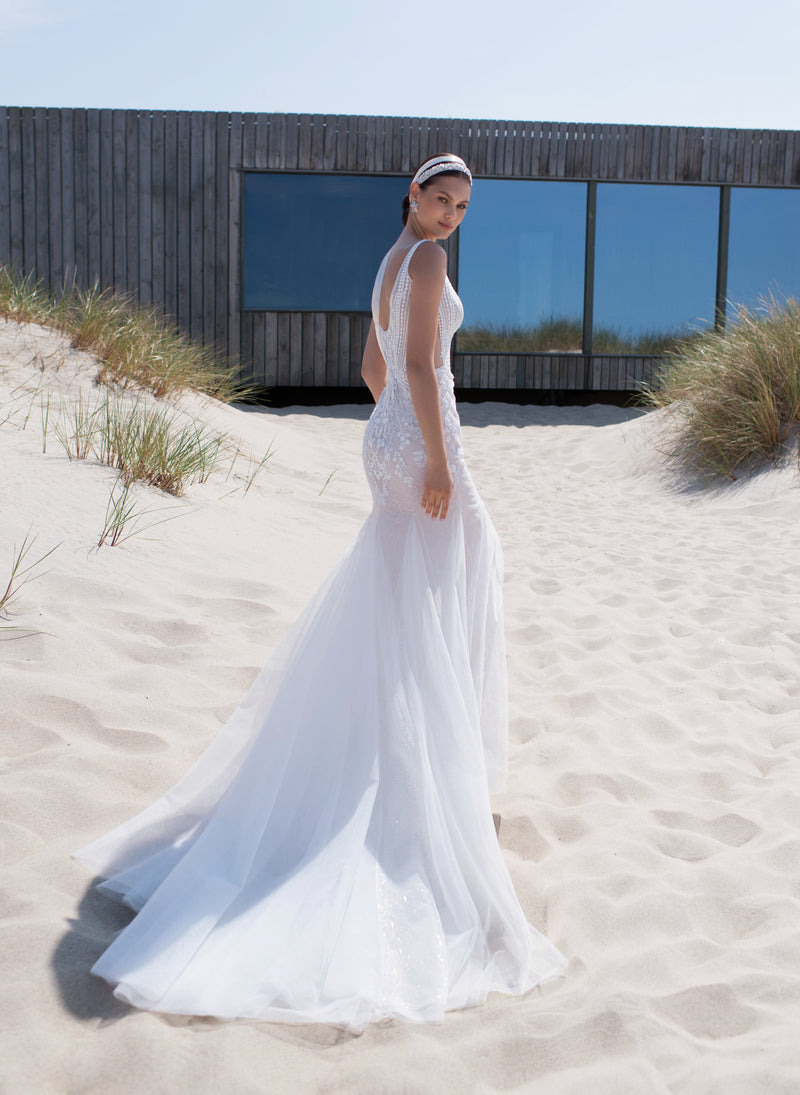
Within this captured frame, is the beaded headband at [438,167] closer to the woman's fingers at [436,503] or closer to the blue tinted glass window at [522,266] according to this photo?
the woman's fingers at [436,503]

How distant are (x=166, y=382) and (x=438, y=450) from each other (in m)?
4.79

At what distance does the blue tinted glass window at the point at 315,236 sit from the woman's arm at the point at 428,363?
8566 mm

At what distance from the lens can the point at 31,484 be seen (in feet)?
13.4

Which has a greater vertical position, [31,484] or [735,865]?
[31,484]

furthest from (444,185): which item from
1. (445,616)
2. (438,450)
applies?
(445,616)

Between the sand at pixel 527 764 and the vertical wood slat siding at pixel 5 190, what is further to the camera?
the vertical wood slat siding at pixel 5 190

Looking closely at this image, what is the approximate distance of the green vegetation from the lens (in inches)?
421

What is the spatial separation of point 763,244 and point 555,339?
2.72 m

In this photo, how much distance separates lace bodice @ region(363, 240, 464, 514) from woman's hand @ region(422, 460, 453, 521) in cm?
4

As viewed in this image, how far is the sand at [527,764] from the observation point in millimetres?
1518

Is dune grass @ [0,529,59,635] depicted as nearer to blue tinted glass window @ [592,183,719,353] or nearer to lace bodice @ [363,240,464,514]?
lace bodice @ [363,240,464,514]

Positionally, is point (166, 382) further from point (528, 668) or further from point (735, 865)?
point (735, 865)

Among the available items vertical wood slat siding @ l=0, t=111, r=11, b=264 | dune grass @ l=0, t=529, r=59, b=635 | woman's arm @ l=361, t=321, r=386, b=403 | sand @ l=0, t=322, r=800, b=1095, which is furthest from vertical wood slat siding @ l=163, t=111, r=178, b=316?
woman's arm @ l=361, t=321, r=386, b=403

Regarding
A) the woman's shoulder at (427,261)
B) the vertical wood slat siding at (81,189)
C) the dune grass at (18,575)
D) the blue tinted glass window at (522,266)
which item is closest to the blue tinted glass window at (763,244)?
the blue tinted glass window at (522,266)
